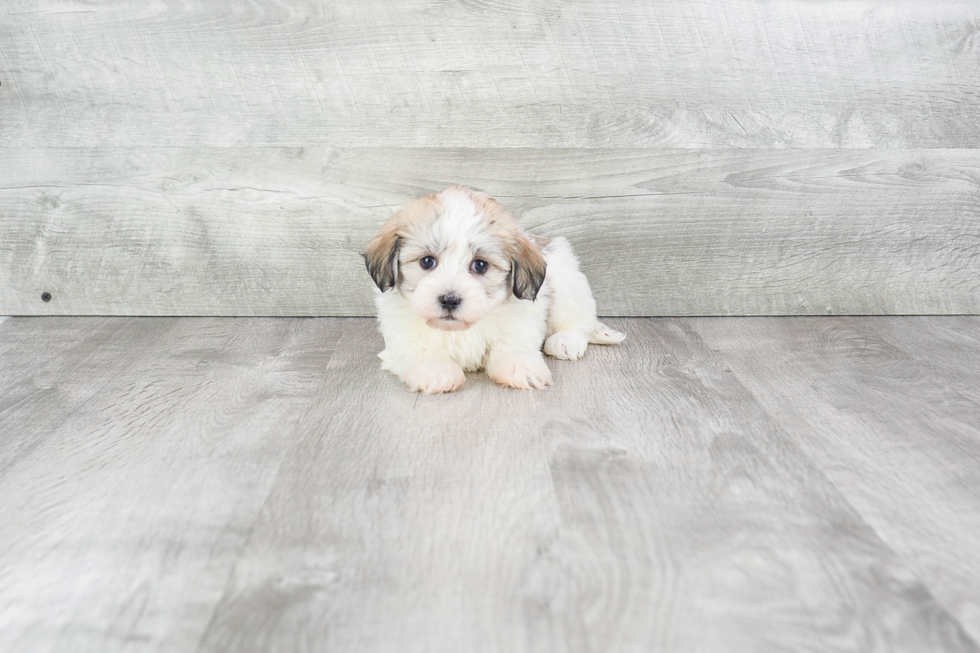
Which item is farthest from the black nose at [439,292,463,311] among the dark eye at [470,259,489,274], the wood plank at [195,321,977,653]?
the wood plank at [195,321,977,653]

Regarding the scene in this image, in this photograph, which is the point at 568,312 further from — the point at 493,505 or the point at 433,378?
the point at 493,505

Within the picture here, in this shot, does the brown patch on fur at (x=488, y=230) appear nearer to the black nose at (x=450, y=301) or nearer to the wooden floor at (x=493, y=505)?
the black nose at (x=450, y=301)

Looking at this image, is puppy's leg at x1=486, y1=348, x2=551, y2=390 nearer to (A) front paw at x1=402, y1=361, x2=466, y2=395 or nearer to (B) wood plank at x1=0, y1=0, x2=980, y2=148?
(A) front paw at x1=402, y1=361, x2=466, y2=395

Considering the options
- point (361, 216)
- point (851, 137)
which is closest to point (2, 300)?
point (361, 216)

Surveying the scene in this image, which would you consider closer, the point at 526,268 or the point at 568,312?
the point at 526,268

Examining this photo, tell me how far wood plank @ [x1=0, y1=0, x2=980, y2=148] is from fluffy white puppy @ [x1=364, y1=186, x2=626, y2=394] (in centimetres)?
62

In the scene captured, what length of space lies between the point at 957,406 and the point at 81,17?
8.43 feet

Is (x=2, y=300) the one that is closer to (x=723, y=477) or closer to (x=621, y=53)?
(x=621, y=53)

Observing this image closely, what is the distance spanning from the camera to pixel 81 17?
2.23m

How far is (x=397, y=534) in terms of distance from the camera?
3.83ft

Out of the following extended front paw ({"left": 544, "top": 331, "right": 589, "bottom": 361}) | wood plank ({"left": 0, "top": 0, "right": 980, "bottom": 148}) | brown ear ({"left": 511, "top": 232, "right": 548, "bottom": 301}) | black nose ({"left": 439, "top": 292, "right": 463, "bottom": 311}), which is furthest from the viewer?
wood plank ({"left": 0, "top": 0, "right": 980, "bottom": 148})

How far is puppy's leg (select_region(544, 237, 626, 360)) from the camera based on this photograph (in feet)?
6.57

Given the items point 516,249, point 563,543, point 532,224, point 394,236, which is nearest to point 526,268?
point 516,249

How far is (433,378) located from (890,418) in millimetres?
1005
